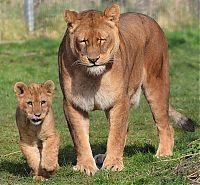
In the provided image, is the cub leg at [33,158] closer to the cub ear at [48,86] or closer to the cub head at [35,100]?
the cub head at [35,100]

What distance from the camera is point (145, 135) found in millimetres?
9797

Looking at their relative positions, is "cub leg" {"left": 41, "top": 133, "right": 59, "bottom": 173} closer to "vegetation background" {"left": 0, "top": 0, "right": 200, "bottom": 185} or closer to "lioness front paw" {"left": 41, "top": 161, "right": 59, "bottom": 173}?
"lioness front paw" {"left": 41, "top": 161, "right": 59, "bottom": 173}

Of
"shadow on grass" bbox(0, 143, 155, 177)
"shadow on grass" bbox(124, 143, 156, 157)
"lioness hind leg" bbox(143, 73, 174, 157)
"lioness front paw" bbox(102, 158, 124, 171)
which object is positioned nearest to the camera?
"lioness front paw" bbox(102, 158, 124, 171)

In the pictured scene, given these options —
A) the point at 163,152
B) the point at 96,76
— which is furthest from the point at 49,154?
the point at 163,152

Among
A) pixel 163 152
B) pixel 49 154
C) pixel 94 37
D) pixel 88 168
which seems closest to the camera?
pixel 49 154

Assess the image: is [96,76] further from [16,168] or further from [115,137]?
[16,168]

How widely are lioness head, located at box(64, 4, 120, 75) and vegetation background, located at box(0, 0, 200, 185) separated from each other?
40.2 inches

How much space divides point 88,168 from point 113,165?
24cm

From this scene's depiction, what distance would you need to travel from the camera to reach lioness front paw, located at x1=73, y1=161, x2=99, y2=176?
24.1ft

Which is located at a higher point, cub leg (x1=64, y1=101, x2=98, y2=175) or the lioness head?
the lioness head

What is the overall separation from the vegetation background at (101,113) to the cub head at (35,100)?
61cm

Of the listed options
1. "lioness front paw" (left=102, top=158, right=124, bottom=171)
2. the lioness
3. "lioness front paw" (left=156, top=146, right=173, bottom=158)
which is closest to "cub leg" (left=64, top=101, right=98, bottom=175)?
the lioness

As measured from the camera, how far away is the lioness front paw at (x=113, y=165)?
7.43m

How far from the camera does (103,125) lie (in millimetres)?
10555
